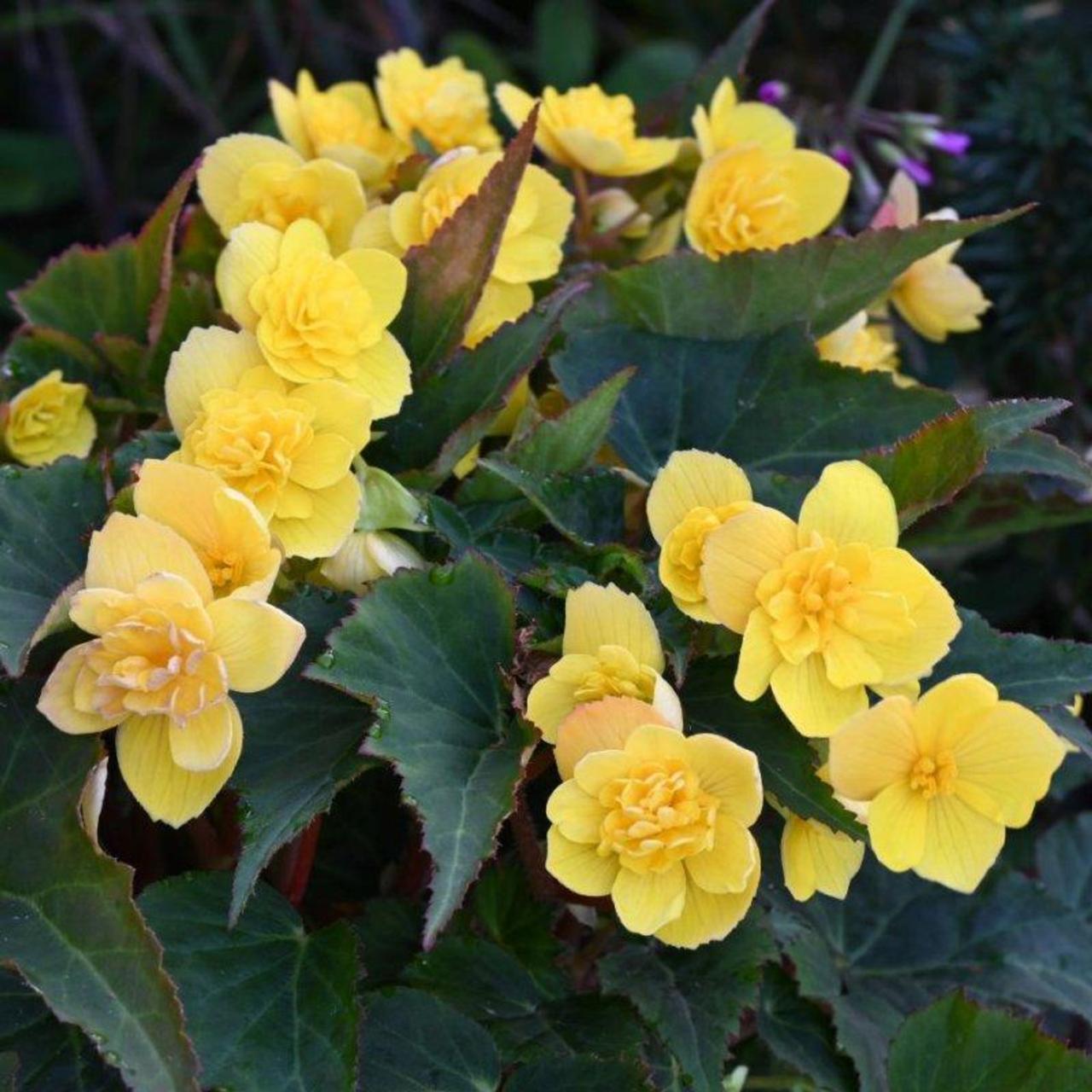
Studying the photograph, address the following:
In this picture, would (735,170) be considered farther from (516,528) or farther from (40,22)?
(40,22)

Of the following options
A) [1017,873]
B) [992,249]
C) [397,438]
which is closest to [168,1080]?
[397,438]

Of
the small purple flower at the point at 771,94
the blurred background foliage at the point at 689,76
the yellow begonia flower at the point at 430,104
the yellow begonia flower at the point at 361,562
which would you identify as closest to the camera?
the yellow begonia flower at the point at 361,562

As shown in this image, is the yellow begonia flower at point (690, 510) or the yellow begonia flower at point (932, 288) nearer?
the yellow begonia flower at point (690, 510)

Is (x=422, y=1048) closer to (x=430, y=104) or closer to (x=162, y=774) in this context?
(x=162, y=774)

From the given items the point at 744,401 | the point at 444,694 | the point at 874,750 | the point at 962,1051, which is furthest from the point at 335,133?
the point at 962,1051

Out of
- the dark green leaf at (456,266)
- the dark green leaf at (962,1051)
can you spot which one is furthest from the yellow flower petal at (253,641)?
the dark green leaf at (962,1051)

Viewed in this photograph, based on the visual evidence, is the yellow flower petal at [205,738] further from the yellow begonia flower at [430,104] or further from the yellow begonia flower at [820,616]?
the yellow begonia flower at [430,104]

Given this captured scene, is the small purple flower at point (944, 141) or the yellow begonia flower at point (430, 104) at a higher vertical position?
the yellow begonia flower at point (430, 104)
